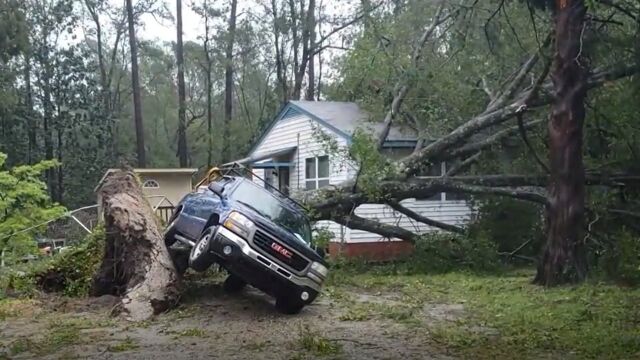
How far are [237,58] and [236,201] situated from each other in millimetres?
34610

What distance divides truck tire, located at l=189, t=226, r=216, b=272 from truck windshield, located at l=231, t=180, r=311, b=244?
0.78m

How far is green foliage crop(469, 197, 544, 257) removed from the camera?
57.9 feet

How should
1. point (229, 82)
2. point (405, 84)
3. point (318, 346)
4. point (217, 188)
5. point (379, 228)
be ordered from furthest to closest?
point (229, 82)
point (405, 84)
point (379, 228)
point (217, 188)
point (318, 346)

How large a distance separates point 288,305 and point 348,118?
1237 centimetres

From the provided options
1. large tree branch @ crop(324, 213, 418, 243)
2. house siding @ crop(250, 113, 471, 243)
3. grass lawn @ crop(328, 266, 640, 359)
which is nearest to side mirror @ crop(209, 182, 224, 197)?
grass lawn @ crop(328, 266, 640, 359)

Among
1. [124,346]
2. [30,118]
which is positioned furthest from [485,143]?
[30,118]

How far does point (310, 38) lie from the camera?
3925cm

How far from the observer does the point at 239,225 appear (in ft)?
31.2

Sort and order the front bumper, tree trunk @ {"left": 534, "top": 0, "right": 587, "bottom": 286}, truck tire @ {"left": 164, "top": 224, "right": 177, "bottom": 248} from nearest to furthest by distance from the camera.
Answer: the front bumper, truck tire @ {"left": 164, "top": 224, "right": 177, "bottom": 248}, tree trunk @ {"left": 534, "top": 0, "right": 587, "bottom": 286}

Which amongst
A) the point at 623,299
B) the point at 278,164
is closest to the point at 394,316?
the point at 623,299

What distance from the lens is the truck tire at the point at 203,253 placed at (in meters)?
9.66

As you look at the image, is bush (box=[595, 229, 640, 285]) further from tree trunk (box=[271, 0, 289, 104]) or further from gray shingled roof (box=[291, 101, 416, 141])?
tree trunk (box=[271, 0, 289, 104])

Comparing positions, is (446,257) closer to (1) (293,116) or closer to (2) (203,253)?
(2) (203,253)

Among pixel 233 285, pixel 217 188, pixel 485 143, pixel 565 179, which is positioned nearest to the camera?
pixel 217 188
